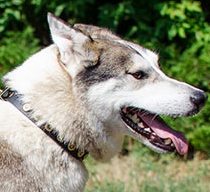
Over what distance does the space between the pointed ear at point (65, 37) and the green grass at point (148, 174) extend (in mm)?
2336

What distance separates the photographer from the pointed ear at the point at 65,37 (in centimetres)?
495

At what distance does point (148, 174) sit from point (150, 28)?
7.13ft

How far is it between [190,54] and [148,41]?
1.81 ft

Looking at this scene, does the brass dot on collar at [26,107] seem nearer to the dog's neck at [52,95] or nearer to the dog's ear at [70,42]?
the dog's neck at [52,95]

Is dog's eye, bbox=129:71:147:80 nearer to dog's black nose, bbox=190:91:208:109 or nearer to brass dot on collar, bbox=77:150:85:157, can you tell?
dog's black nose, bbox=190:91:208:109

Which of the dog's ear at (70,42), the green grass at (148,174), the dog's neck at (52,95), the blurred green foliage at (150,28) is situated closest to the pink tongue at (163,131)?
the dog's neck at (52,95)

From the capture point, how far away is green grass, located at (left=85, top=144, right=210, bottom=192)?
23.8ft

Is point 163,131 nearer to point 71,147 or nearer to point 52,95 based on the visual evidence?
point 71,147

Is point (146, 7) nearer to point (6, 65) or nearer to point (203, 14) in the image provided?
point (203, 14)

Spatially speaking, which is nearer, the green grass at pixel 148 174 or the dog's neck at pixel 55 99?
the dog's neck at pixel 55 99

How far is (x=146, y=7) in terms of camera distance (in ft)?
31.5

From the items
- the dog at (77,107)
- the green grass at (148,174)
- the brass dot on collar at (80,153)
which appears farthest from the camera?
the green grass at (148,174)

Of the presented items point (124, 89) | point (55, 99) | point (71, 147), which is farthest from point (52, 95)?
point (124, 89)

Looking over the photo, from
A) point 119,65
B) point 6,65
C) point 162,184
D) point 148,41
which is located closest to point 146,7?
point 148,41
